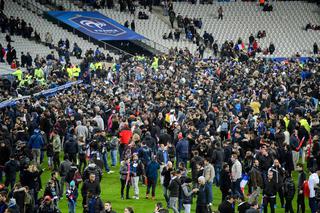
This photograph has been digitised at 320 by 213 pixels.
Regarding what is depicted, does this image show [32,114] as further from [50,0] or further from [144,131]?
[50,0]

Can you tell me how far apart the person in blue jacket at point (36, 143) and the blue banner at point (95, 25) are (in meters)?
26.9

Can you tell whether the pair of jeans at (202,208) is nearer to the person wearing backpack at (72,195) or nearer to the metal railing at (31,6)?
the person wearing backpack at (72,195)

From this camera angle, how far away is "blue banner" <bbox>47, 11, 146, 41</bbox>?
5406 cm

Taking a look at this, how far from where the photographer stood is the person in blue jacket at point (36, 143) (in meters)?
26.8

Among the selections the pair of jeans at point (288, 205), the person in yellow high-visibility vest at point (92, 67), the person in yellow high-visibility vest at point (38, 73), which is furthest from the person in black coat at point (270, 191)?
the person in yellow high-visibility vest at point (92, 67)

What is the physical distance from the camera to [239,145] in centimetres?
2547

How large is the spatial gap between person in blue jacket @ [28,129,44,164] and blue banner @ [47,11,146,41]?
26858mm

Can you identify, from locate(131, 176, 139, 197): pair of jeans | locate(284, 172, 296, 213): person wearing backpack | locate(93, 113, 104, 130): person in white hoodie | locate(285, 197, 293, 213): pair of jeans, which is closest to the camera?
locate(284, 172, 296, 213): person wearing backpack

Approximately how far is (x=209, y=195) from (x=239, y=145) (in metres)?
4.56

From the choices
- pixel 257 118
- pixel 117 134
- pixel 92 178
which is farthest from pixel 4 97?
pixel 92 178

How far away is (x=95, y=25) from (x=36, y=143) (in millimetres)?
29254

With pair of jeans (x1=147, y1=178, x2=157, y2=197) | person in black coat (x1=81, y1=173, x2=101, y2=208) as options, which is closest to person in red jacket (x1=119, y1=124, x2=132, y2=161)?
pair of jeans (x1=147, y1=178, x2=157, y2=197)

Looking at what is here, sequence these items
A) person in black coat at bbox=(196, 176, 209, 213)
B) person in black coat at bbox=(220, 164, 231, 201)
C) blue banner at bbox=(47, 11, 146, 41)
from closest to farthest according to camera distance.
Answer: person in black coat at bbox=(196, 176, 209, 213) < person in black coat at bbox=(220, 164, 231, 201) < blue banner at bbox=(47, 11, 146, 41)

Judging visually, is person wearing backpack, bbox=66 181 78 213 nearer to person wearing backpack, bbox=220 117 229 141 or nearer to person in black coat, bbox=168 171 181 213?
person in black coat, bbox=168 171 181 213
